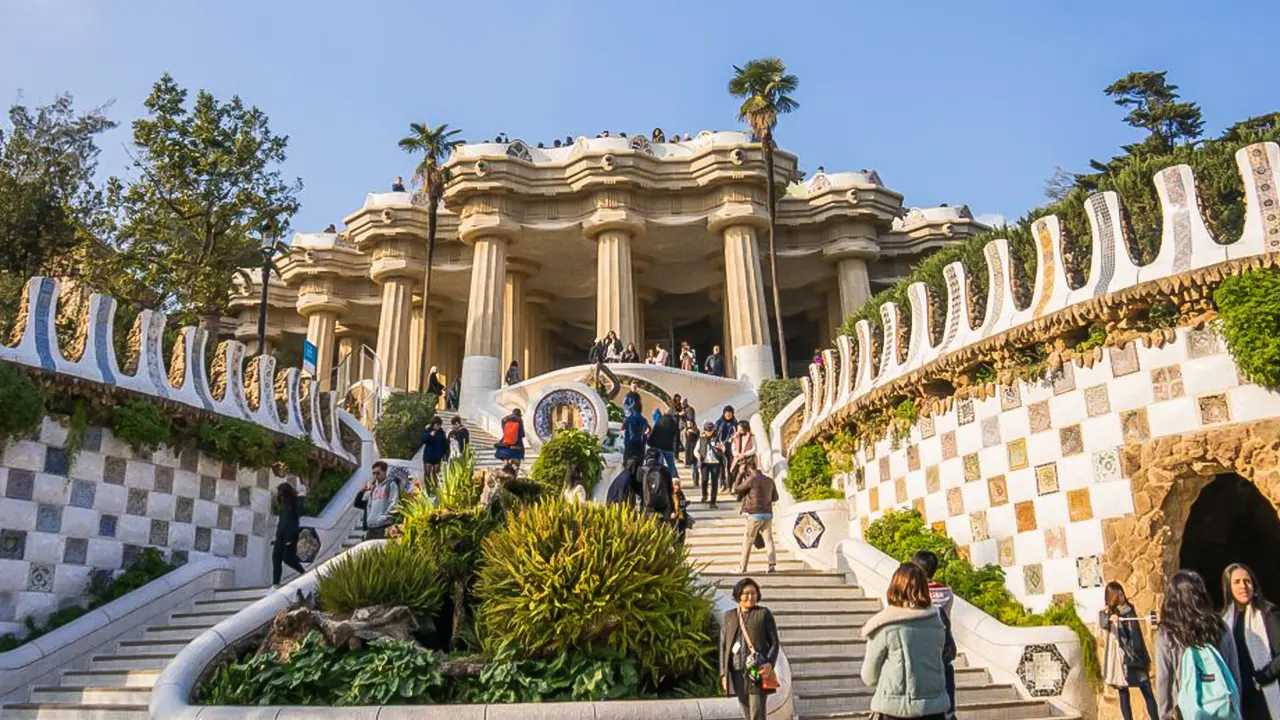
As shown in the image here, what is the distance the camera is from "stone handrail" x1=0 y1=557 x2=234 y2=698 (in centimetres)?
983

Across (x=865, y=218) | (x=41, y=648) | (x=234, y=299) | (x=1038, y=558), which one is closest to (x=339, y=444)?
(x=41, y=648)

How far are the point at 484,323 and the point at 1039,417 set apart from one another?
24663 mm

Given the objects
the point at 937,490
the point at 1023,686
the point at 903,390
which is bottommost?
the point at 1023,686

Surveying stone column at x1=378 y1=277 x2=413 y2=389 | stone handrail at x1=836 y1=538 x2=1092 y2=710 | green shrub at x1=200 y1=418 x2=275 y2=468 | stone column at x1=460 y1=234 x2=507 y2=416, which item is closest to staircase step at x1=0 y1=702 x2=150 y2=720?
green shrub at x1=200 y1=418 x2=275 y2=468

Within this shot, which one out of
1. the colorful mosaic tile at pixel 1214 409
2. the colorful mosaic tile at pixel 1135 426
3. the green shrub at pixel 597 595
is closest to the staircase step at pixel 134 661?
Answer: the green shrub at pixel 597 595

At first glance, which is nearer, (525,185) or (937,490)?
(937,490)

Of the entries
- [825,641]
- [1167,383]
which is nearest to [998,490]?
[1167,383]

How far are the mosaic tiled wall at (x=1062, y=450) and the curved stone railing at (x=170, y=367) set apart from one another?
9.84 metres

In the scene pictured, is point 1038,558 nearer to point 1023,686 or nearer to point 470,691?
point 1023,686

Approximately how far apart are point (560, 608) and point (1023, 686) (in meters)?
4.58

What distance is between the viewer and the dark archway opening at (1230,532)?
37.7 ft

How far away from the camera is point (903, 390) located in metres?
12.8

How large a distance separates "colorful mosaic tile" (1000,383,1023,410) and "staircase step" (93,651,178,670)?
9.45 m

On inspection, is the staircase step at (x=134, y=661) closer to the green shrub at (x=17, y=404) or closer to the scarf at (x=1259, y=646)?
the green shrub at (x=17, y=404)
